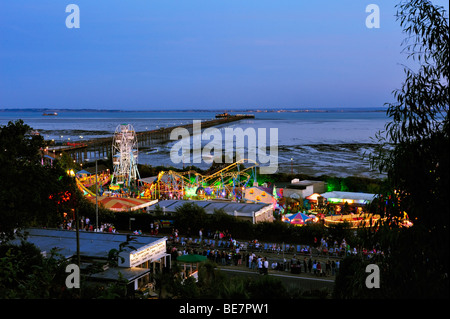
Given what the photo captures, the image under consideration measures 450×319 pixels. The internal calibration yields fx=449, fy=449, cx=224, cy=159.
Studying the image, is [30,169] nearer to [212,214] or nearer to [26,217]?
[26,217]

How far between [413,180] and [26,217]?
10114mm

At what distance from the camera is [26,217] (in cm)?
1230

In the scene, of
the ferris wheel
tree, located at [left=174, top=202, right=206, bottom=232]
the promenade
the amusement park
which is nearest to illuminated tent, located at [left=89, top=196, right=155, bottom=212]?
the amusement park

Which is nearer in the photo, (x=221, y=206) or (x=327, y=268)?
(x=327, y=268)

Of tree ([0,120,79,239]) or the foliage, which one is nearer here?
the foliage

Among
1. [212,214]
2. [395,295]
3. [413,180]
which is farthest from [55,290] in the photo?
[212,214]

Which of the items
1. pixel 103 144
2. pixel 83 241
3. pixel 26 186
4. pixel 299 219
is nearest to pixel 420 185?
pixel 26 186

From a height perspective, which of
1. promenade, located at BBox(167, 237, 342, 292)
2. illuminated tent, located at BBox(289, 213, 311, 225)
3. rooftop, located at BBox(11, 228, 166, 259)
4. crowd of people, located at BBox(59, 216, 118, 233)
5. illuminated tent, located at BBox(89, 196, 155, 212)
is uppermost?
rooftop, located at BBox(11, 228, 166, 259)

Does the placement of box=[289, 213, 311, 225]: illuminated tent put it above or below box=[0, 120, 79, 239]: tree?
below

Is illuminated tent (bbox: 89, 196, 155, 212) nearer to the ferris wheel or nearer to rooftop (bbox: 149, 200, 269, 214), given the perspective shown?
rooftop (bbox: 149, 200, 269, 214)

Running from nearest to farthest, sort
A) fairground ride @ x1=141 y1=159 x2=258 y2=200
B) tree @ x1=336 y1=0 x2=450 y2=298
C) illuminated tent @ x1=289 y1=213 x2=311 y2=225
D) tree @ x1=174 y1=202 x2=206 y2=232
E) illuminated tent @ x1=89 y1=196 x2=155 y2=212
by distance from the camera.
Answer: tree @ x1=336 y1=0 x2=450 y2=298, tree @ x1=174 y1=202 x2=206 y2=232, illuminated tent @ x1=289 y1=213 x2=311 y2=225, illuminated tent @ x1=89 y1=196 x2=155 y2=212, fairground ride @ x1=141 y1=159 x2=258 y2=200

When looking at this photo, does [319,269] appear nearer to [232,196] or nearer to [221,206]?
[221,206]

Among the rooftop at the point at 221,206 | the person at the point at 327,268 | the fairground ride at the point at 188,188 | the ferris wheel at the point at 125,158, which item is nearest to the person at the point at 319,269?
the person at the point at 327,268
